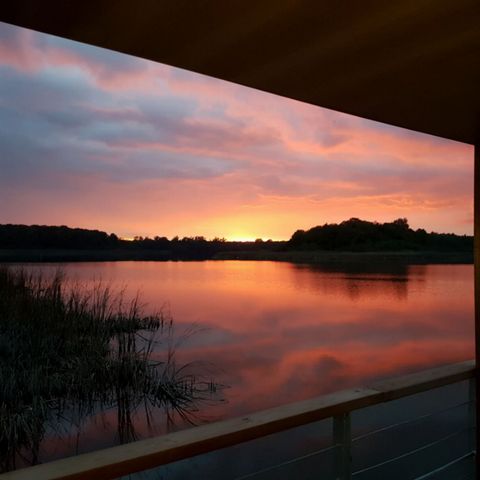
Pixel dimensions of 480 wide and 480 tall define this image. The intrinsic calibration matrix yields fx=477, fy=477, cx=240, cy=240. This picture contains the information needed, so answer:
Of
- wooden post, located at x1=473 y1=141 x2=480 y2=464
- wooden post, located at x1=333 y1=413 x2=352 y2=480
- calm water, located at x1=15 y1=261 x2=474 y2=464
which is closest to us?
wooden post, located at x1=333 y1=413 x2=352 y2=480

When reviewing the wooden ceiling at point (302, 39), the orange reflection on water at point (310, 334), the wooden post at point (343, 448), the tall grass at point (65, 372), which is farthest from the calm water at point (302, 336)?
the wooden ceiling at point (302, 39)

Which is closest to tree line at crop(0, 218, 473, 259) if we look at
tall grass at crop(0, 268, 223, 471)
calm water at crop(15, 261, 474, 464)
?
calm water at crop(15, 261, 474, 464)

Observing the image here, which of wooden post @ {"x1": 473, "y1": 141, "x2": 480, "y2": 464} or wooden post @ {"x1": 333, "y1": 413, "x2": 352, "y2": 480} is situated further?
wooden post @ {"x1": 473, "y1": 141, "x2": 480, "y2": 464}

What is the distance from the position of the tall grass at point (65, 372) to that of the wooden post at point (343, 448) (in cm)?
304

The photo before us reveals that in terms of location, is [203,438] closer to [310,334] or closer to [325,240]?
[310,334]

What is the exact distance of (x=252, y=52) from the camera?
1082mm

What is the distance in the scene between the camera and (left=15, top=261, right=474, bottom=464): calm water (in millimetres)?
7754

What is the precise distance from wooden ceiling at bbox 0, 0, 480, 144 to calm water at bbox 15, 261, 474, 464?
161 inches

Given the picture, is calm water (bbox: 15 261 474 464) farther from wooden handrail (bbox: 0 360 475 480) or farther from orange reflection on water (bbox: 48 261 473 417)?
wooden handrail (bbox: 0 360 475 480)

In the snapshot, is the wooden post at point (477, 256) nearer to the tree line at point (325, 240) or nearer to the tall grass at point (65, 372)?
the tall grass at point (65, 372)

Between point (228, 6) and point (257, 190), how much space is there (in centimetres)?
2080

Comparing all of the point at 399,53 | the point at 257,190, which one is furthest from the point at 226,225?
the point at 399,53

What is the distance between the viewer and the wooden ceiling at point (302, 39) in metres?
0.89

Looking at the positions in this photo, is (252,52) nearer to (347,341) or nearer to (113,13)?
(113,13)
